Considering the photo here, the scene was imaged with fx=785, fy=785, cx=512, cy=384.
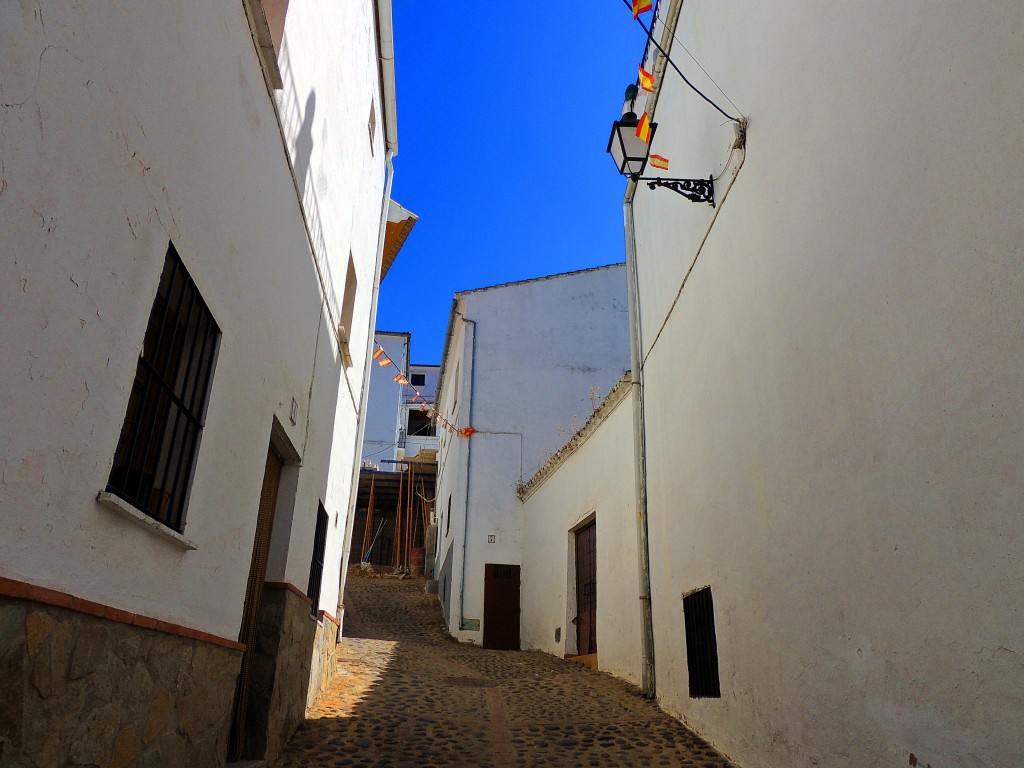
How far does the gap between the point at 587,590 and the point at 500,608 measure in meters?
4.67

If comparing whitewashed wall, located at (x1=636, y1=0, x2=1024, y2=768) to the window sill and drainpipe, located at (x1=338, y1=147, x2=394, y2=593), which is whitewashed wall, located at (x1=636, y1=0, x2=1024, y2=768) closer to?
the window sill

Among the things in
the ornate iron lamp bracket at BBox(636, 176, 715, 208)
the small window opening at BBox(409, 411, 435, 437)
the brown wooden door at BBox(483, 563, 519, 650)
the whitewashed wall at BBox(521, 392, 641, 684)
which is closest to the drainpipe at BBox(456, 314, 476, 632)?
the brown wooden door at BBox(483, 563, 519, 650)

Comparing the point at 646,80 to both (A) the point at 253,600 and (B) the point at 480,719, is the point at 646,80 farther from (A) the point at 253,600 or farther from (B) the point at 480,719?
(B) the point at 480,719

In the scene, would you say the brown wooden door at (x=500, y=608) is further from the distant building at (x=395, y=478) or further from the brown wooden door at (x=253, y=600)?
the brown wooden door at (x=253, y=600)

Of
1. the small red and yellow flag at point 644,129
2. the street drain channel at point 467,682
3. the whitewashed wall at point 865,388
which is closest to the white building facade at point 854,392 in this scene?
the whitewashed wall at point 865,388

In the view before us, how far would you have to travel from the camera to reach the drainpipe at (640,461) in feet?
25.7

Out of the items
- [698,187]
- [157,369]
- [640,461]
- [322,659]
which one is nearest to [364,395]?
[322,659]

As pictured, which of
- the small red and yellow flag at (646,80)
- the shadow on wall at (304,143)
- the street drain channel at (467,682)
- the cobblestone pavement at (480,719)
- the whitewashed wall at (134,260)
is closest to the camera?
the whitewashed wall at (134,260)

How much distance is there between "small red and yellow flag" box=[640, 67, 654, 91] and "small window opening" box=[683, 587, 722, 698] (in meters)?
5.10

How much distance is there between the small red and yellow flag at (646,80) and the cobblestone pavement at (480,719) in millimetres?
6163

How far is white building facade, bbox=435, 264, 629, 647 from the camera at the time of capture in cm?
1560

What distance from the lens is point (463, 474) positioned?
1638 cm

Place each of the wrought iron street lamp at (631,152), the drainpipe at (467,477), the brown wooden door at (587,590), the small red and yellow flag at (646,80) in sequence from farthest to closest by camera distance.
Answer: the drainpipe at (467,477), the brown wooden door at (587,590), the small red and yellow flag at (646,80), the wrought iron street lamp at (631,152)

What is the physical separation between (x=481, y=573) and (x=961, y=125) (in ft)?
44.7
